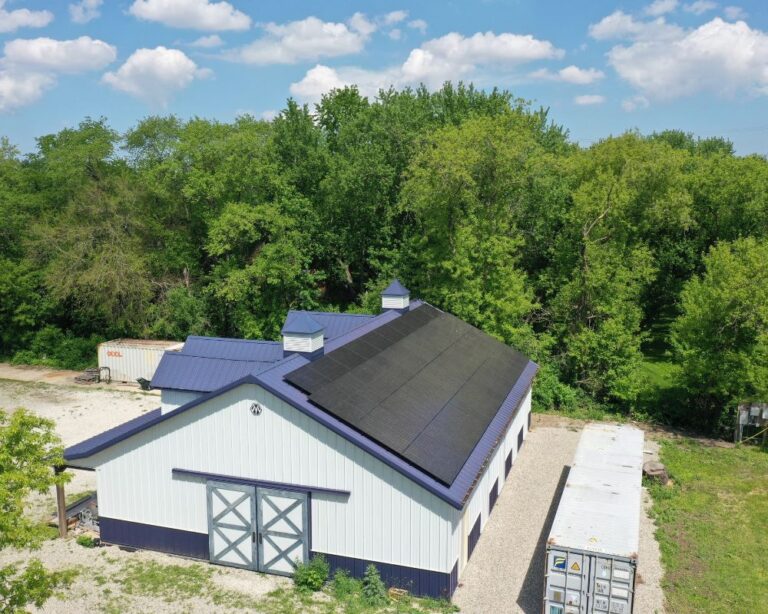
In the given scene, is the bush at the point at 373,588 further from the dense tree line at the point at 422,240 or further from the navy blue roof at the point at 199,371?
the dense tree line at the point at 422,240

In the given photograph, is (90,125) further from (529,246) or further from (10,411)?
(529,246)

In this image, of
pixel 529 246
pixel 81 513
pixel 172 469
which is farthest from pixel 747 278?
pixel 81 513

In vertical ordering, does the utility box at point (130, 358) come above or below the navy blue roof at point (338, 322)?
below

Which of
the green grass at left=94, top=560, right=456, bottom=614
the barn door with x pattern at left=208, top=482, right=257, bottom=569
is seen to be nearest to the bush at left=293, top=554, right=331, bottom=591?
the green grass at left=94, top=560, right=456, bottom=614

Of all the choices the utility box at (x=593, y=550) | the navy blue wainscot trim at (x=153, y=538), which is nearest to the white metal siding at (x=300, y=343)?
the navy blue wainscot trim at (x=153, y=538)

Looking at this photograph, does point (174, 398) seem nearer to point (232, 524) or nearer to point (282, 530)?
point (232, 524)

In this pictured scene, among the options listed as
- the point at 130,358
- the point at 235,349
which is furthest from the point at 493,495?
the point at 130,358
